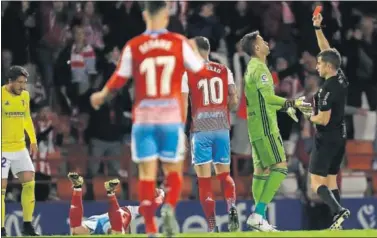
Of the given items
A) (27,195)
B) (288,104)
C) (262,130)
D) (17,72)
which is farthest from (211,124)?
(27,195)

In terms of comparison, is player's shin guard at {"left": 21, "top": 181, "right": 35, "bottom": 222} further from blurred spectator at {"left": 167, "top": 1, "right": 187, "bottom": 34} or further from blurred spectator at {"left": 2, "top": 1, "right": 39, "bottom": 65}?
blurred spectator at {"left": 167, "top": 1, "right": 187, "bottom": 34}

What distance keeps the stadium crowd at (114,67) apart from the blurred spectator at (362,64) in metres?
0.02

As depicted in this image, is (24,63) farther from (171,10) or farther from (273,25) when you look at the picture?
(273,25)

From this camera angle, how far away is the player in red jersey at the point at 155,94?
1331 cm

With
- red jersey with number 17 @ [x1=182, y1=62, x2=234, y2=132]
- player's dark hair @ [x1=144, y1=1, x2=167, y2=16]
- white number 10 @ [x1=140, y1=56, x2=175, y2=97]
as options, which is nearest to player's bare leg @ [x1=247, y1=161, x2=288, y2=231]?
red jersey with number 17 @ [x1=182, y1=62, x2=234, y2=132]

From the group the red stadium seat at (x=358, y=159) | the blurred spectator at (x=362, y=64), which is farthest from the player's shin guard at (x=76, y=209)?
the blurred spectator at (x=362, y=64)

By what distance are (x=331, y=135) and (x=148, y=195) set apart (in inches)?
165

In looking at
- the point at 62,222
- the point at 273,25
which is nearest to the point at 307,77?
the point at 273,25

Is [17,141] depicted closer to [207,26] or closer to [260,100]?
[260,100]

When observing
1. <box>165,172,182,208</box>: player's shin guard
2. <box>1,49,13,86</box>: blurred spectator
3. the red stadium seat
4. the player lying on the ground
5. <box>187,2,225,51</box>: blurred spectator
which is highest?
<box>187,2,225,51</box>: blurred spectator

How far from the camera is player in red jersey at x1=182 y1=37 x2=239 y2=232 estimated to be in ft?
56.7

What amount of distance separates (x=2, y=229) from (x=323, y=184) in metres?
4.22

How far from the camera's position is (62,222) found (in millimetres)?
21938

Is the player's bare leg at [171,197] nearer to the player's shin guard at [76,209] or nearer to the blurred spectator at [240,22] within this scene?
the player's shin guard at [76,209]
